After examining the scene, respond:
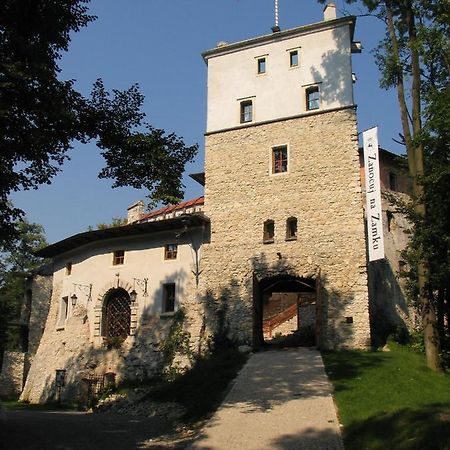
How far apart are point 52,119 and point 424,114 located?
1335 cm

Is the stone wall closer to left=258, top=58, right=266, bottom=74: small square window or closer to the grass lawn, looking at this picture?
the grass lawn

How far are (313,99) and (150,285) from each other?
11.6m

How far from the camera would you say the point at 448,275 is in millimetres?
17469

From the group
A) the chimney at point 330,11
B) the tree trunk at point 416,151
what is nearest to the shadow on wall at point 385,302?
the tree trunk at point 416,151

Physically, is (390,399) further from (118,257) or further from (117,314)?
(118,257)

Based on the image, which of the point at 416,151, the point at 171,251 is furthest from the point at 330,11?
the point at 171,251

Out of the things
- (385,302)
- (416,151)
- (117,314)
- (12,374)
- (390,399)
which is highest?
(416,151)

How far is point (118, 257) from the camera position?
27.4 m

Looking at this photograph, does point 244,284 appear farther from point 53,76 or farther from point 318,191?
point 53,76

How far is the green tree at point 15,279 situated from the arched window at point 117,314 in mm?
5742

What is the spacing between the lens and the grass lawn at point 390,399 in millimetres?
10742

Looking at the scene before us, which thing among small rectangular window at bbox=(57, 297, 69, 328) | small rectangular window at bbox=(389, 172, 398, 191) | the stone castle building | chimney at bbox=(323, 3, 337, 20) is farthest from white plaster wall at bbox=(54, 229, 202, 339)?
chimney at bbox=(323, 3, 337, 20)

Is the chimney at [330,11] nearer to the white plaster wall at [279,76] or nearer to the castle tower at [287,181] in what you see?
the castle tower at [287,181]

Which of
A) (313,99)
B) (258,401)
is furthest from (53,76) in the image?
(313,99)
